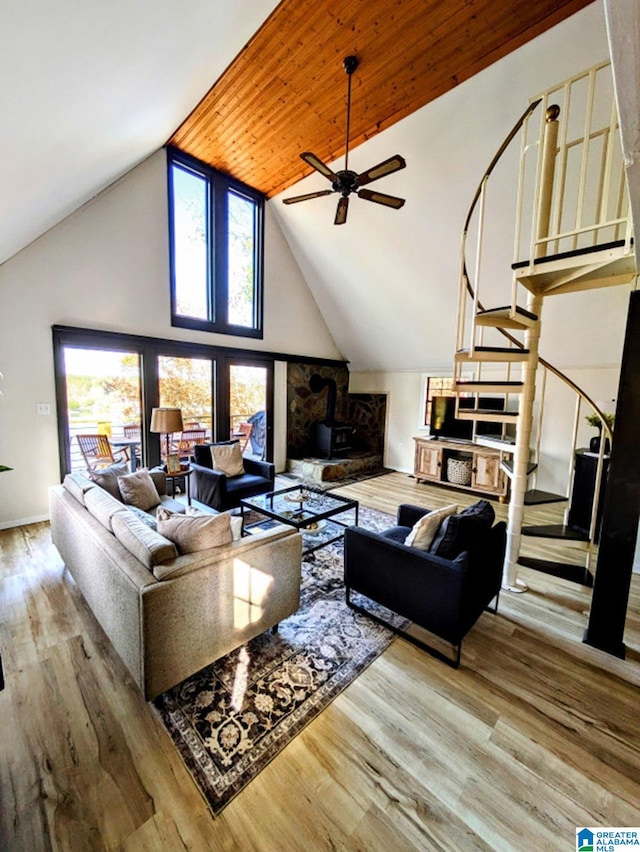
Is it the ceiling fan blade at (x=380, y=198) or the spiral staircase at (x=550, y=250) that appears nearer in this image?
the spiral staircase at (x=550, y=250)

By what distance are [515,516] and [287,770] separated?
2341mm

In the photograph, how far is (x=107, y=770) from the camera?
1431 mm

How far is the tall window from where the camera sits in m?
4.88

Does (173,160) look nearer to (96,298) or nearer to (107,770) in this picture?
(96,298)

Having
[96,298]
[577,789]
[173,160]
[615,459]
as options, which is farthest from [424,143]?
[577,789]

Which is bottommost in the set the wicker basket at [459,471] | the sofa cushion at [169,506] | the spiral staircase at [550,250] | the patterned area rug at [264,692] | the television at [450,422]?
the patterned area rug at [264,692]

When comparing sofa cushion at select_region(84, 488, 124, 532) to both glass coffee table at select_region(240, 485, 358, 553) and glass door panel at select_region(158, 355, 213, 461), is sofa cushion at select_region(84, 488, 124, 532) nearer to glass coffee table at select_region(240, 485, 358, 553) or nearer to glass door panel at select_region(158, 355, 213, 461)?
glass coffee table at select_region(240, 485, 358, 553)

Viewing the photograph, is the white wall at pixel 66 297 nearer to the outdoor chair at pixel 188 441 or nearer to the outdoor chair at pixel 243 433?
the outdoor chair at pixel 188 441

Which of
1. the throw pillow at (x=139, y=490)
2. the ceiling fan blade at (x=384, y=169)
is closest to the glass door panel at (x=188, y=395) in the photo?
the throw pillow at (x=139, y=490)

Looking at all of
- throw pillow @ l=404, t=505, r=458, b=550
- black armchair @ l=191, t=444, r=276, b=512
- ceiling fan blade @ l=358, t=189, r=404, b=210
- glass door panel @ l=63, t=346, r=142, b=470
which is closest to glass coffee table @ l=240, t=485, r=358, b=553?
black armchair @ l=191, t=444, r=276, b=512

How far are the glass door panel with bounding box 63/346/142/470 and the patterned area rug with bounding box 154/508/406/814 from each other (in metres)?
3.42

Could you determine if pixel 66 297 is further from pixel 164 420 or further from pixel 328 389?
pixel 328 389

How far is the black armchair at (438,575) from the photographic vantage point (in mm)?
1930

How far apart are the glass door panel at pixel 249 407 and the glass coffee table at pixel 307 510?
2.15m
